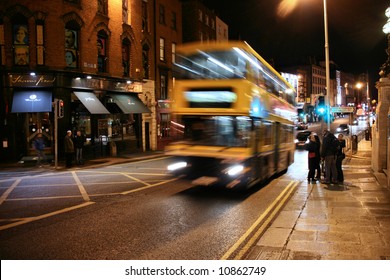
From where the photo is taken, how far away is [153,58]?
100 feet

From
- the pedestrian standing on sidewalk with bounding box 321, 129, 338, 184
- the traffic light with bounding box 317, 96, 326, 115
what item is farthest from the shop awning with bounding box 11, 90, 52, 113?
the pedestrian standing on sidewalk with bounding box 321, 129, 338, 184

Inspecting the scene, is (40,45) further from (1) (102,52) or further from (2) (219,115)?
(2) (219,115)

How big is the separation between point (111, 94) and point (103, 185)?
45.1ft

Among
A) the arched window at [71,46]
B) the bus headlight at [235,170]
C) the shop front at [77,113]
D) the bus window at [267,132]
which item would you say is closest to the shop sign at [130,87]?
the shop front at [77,113]

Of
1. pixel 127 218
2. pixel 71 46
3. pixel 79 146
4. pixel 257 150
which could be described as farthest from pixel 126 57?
pixel 127 218

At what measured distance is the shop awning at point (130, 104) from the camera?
25922 millimetres

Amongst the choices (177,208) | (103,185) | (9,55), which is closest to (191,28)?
(9,55)

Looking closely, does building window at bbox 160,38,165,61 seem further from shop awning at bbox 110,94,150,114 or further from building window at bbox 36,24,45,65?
building window at bbox 36,24,45,65

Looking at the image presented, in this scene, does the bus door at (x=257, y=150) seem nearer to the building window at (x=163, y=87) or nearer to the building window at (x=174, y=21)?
the building window at (x=163, y=87)

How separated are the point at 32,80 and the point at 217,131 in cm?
1398

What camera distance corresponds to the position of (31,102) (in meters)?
20.7

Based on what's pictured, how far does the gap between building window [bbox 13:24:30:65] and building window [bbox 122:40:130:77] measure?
7289 millimetres

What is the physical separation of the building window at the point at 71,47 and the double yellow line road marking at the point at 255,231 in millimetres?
16449

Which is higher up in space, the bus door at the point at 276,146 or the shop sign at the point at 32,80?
the shop sign at the point at 32,80
